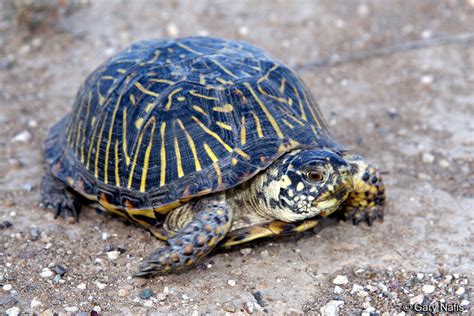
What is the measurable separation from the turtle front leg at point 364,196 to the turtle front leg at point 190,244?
100cm

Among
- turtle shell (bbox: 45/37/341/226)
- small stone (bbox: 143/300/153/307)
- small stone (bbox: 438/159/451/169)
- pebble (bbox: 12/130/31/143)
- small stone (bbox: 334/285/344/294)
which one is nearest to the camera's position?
small stone (bbox: 143/300/153/307)

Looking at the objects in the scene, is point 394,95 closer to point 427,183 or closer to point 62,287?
point 427,183

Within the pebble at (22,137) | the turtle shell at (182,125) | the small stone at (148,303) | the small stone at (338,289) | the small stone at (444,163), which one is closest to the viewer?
the small stone at (148,303)

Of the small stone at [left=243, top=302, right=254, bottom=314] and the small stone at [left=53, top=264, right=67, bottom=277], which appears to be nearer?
the small stone at [left=243, top=302, right=254, bottom=314]

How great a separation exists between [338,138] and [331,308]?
87.7 inches

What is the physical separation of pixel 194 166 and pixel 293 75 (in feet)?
3.73

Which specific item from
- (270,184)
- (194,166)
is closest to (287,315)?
(270,184)

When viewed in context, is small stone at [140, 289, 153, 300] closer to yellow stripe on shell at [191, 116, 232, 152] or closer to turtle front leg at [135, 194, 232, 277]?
turtle front leg at [135, 194, 232, 277]

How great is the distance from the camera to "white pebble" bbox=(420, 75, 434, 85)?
6.38 m

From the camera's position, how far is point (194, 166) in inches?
152

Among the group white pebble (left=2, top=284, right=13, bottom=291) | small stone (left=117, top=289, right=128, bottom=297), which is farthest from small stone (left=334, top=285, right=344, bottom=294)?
white pebble (left=2, top=284, right=13, bottom=291)

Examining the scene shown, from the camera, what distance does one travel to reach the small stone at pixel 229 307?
141 inches

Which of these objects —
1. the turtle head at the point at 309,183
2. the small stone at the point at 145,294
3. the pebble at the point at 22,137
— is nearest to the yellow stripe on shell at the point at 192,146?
the turtle head at the point at 309,183

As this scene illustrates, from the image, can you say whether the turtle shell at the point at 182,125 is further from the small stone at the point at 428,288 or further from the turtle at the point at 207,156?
the small stone at the point at 428,288
